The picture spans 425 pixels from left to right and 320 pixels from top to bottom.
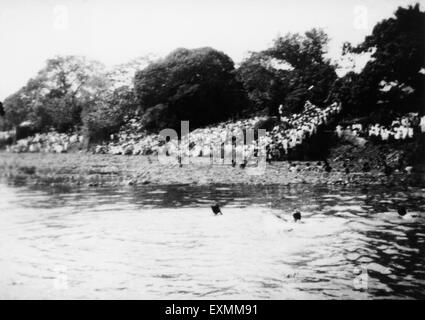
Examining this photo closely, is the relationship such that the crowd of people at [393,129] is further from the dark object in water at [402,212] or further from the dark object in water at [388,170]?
the dark object in water at [402,212]

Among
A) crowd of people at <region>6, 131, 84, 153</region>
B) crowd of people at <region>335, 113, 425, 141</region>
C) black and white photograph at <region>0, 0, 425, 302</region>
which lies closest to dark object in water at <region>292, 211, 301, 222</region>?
black and white photograph at <region>0, 0, 425, 302</region>

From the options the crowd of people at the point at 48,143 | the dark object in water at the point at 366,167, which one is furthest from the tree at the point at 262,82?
the crowd of people at the point at 48,143

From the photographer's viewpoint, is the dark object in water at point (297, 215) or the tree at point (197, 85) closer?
the dark object in water at point (297, 215)

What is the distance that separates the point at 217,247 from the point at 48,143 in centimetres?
A: 3829

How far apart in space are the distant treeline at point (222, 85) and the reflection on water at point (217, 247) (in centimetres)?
506

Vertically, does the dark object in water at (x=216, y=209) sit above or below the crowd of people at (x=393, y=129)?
below

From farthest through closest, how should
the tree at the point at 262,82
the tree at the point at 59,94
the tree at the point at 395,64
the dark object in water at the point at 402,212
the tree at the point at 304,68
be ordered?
the tree at the point at 59,94 → the tree at the point at 262,82 → the tree at the point at 304,68 → the tree at the point at 395,64 → the dark object in water at the point at 402,212

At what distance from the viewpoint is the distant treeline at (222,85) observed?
779 inches

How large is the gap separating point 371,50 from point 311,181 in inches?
307

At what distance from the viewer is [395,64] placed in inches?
771

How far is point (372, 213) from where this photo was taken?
11453 millimetres

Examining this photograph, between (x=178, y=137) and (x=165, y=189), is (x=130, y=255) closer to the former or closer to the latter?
(x=165, y=189)

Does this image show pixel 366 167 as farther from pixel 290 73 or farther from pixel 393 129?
pixel 290 73

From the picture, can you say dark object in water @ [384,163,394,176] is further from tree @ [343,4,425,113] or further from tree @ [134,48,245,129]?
tree @ [134,48,245,129]
